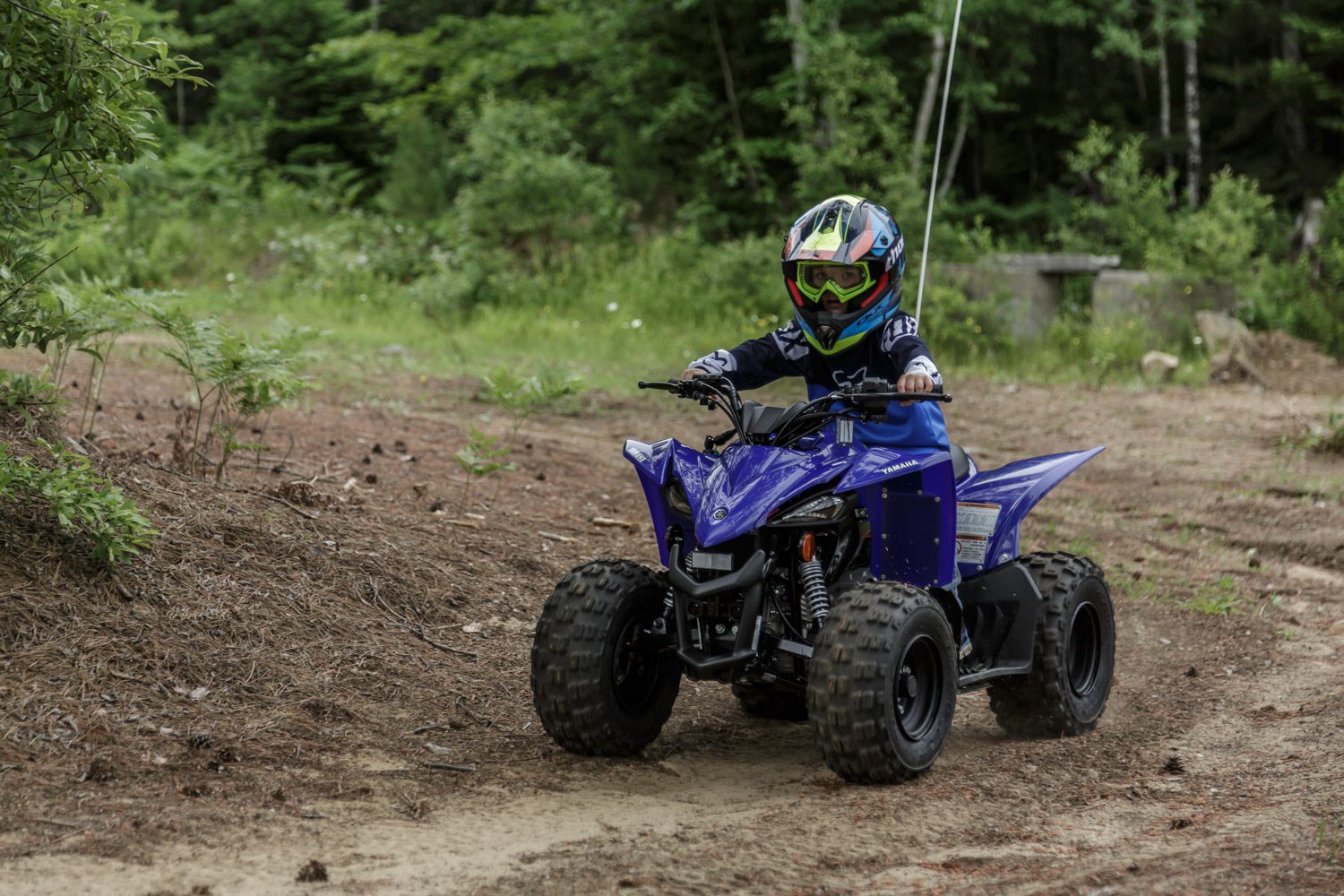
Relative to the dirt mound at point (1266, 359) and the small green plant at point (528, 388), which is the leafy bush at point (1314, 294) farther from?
the small green plant at point (528, 388)

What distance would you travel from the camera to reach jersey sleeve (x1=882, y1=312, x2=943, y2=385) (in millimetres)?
4969

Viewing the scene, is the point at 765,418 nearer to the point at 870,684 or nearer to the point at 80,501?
the point at 870,684

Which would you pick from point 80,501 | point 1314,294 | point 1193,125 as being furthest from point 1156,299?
point 80,501

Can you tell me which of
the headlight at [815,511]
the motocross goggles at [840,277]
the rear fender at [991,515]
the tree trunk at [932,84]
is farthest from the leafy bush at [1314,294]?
the headlight at [815,511]

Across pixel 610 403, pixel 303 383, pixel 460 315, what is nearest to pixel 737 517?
pixel 303 383

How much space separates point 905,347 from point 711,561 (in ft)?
3.88

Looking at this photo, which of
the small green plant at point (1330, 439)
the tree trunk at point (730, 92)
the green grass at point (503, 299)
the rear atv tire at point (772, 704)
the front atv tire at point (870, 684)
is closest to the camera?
the front atv tire at point (870, 684)

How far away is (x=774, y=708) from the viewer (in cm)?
564

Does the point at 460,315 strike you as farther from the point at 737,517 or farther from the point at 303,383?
the point at 737,517

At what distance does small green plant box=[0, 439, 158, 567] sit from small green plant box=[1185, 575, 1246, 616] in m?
5.41

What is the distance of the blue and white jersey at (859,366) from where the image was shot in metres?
5.24

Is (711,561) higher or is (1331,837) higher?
(711,561)

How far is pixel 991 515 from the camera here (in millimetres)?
5504

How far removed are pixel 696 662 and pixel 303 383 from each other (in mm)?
2996
